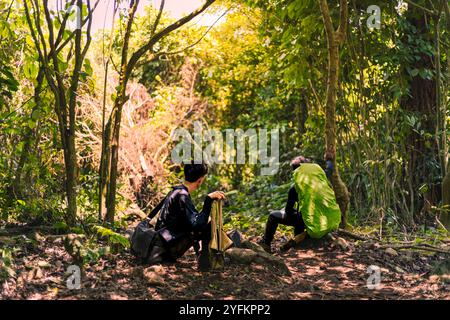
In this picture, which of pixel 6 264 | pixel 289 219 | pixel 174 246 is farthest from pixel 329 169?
pixel 6 264

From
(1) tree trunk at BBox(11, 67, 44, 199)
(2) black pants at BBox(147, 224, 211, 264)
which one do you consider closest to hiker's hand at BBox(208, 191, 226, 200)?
(2) black pants at BBox(147, 224, 211, 264)

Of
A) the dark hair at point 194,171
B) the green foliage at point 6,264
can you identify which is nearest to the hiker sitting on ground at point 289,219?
the dark hair at point 194,171

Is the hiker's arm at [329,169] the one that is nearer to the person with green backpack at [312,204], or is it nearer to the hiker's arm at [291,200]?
the person with green backpack at [312,204]

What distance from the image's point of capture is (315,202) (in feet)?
21.5

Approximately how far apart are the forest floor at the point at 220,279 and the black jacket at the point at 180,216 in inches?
12.4

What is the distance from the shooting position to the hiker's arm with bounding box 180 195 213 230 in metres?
5.24

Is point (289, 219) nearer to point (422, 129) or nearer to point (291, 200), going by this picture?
point (291, 200)

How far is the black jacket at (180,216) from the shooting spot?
17.3 ft

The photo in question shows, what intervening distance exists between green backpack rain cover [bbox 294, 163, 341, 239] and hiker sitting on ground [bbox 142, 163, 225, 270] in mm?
1456

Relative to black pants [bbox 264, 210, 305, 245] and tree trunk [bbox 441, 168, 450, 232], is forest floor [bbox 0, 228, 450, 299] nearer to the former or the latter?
black pants [bbox 264, 210, 305, 245]

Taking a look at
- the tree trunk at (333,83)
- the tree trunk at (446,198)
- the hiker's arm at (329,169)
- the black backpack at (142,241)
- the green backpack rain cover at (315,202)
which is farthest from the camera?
the tree trunk at (446,198)

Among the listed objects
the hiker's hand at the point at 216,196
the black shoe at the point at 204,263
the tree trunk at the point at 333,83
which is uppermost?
the tree trunk at the point at 333,83

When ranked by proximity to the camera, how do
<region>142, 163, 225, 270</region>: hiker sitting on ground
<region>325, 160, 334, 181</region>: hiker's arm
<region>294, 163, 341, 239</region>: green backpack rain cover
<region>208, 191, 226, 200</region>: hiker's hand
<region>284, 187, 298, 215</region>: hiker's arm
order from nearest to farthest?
<region>208, 191, 226, 200</region>: hiker's hand
<region>142, 163, 225, 270</region>: hiker sitting on ground
<region>294, 163, 341, 239</region>: green backpack rain cover
<region>284, 187, 298, 215</region>: hiker's arm
<region>325, 160, 334, 181</region>: hiker's arm

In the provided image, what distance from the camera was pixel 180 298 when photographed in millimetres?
4773
